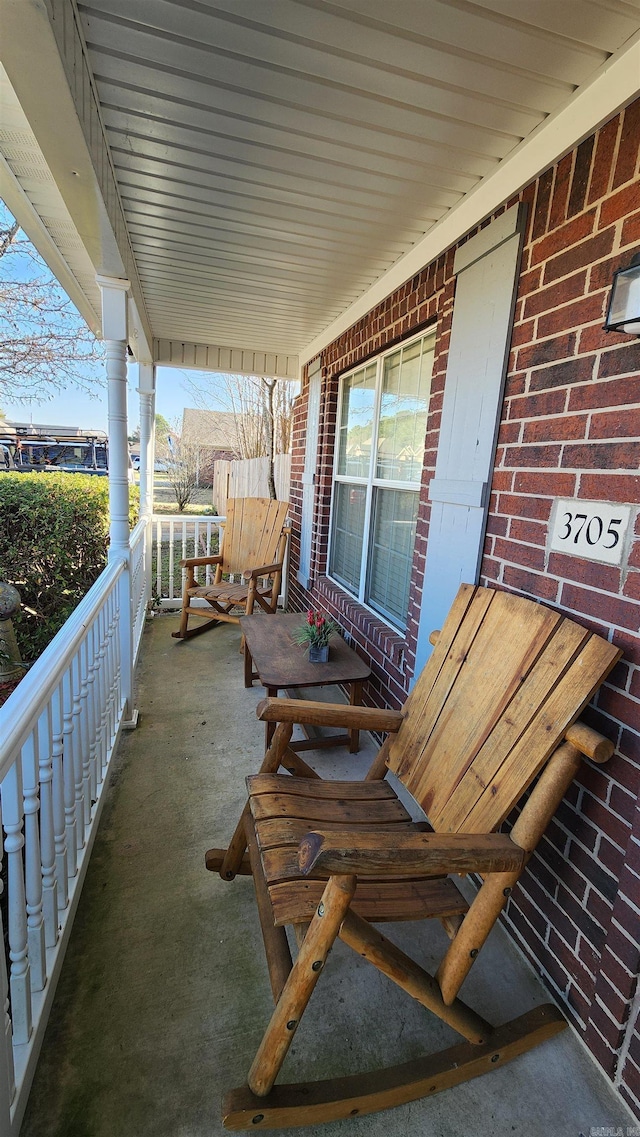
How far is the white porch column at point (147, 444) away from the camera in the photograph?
429 centimetres

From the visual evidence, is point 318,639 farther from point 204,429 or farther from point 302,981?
point 204,429

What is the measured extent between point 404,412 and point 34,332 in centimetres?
777

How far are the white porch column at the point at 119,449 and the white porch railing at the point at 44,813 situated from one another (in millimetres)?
555

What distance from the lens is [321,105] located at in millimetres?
1409

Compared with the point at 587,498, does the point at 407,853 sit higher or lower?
lower

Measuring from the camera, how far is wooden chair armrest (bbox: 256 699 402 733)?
154cm

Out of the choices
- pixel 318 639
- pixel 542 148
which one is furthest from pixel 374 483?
pixel 542 148

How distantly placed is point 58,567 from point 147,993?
3.52 m

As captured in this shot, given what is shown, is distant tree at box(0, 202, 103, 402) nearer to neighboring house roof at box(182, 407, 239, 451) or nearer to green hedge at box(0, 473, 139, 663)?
neighboring house roof at box(182, 407, 239, 451)

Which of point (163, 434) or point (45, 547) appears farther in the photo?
point (163, 434)

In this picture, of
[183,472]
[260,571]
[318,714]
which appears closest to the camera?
[318,714]

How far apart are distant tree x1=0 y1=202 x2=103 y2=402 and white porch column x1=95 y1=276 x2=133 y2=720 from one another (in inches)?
233

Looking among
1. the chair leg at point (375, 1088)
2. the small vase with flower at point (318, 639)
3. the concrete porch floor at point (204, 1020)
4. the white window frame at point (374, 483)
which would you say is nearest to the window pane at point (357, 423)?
the white window frame at point (374, 483)

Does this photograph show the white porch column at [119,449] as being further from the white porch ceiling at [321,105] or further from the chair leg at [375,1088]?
the chair leg at [375,1088]
